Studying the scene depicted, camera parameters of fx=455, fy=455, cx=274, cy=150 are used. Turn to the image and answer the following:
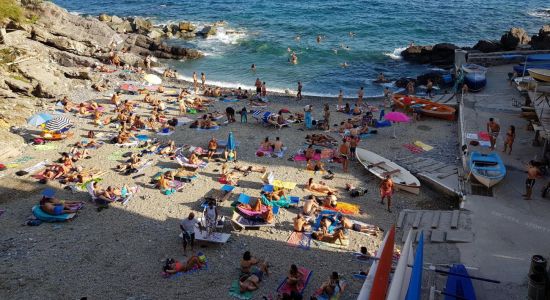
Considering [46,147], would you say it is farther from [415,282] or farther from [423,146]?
[415,282]

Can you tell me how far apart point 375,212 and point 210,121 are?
11.1 m

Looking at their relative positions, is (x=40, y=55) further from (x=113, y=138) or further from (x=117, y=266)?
(x=117, y=266)

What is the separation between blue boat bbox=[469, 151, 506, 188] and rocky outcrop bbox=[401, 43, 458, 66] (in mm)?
20221

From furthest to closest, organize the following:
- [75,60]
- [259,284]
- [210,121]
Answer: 1. [75,60]
2. [210,121]
3. [259,284]

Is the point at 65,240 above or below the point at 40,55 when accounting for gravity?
below

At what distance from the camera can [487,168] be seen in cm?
1648

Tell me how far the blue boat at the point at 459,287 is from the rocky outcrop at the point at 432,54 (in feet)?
90.6

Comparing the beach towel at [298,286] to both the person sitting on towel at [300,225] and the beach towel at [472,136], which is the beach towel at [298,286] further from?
the beach towel at [472,136]

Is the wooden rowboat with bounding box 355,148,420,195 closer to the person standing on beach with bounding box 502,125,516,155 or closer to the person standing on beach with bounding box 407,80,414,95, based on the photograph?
the person standing on beach with bounding box 502,125,516,155

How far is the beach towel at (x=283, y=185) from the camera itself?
56.8 ft

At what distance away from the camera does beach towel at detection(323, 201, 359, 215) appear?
51.6ft

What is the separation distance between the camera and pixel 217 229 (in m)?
14.4

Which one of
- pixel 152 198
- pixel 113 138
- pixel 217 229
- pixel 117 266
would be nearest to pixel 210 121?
pixel 113 138

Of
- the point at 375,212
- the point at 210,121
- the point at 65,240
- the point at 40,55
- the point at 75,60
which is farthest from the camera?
the point at 75,60
